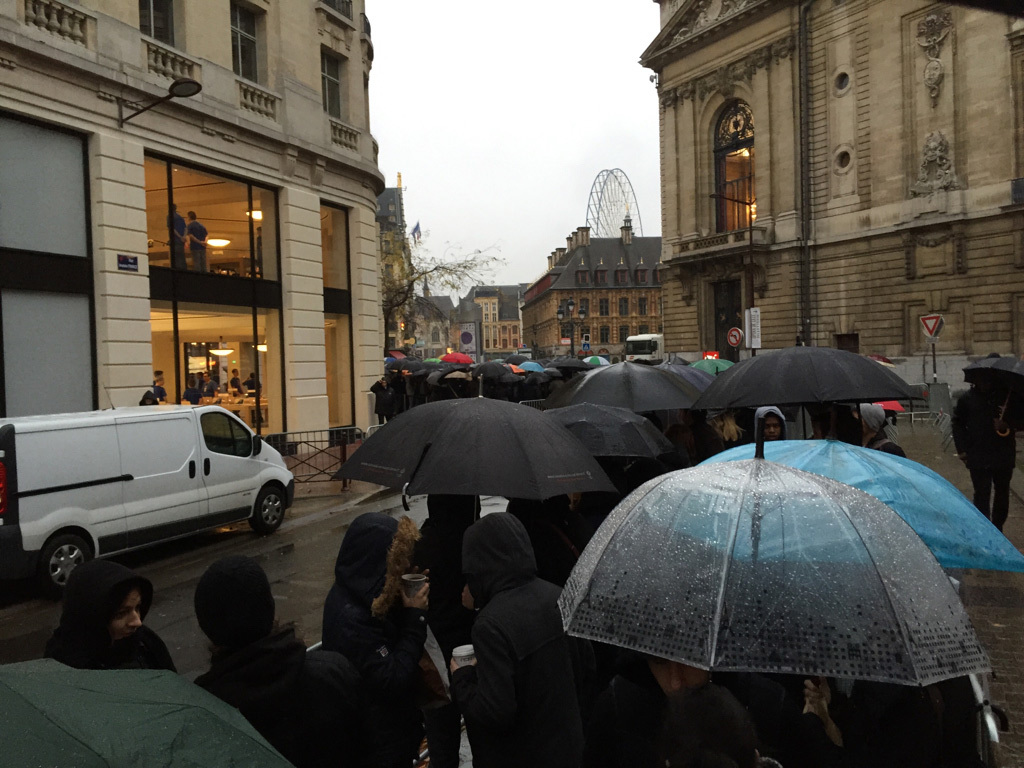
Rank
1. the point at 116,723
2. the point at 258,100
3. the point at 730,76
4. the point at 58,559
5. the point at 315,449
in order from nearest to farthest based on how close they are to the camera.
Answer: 1. the point at 116,723
2. the point at 58,559
3. the point at 315,449
4. the point at 258,100
5. the point at 730,76

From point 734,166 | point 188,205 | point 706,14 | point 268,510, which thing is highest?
point 706,14

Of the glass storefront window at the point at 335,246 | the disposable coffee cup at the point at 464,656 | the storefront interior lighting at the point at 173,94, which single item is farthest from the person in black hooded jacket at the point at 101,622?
the glass storefront window at the point at 335,246

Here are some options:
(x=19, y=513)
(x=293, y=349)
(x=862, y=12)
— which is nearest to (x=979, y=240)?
(x=862, y=12)

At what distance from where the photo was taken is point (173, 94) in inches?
523

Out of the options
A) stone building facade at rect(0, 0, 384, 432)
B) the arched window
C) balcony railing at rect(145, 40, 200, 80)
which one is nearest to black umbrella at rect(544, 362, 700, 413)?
stone building facade at rect(0, 0, 384, 432)

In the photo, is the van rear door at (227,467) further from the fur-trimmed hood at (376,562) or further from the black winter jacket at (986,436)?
the black winter jacket at (986,436)

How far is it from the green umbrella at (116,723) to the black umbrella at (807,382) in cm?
518

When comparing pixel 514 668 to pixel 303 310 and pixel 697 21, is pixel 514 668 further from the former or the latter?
pixel 697 21

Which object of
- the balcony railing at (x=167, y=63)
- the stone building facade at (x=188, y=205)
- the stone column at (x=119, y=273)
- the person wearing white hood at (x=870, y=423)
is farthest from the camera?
the balcony railing at (x=167, y=63)

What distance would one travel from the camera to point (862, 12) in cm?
3550

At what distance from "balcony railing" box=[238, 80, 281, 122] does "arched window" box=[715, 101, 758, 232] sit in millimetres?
29929

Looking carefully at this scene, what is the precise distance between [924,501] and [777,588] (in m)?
→ 1.81

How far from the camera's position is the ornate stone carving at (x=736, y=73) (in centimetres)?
3897

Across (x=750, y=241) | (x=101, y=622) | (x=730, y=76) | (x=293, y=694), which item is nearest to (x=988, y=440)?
(x=293, y=694)
